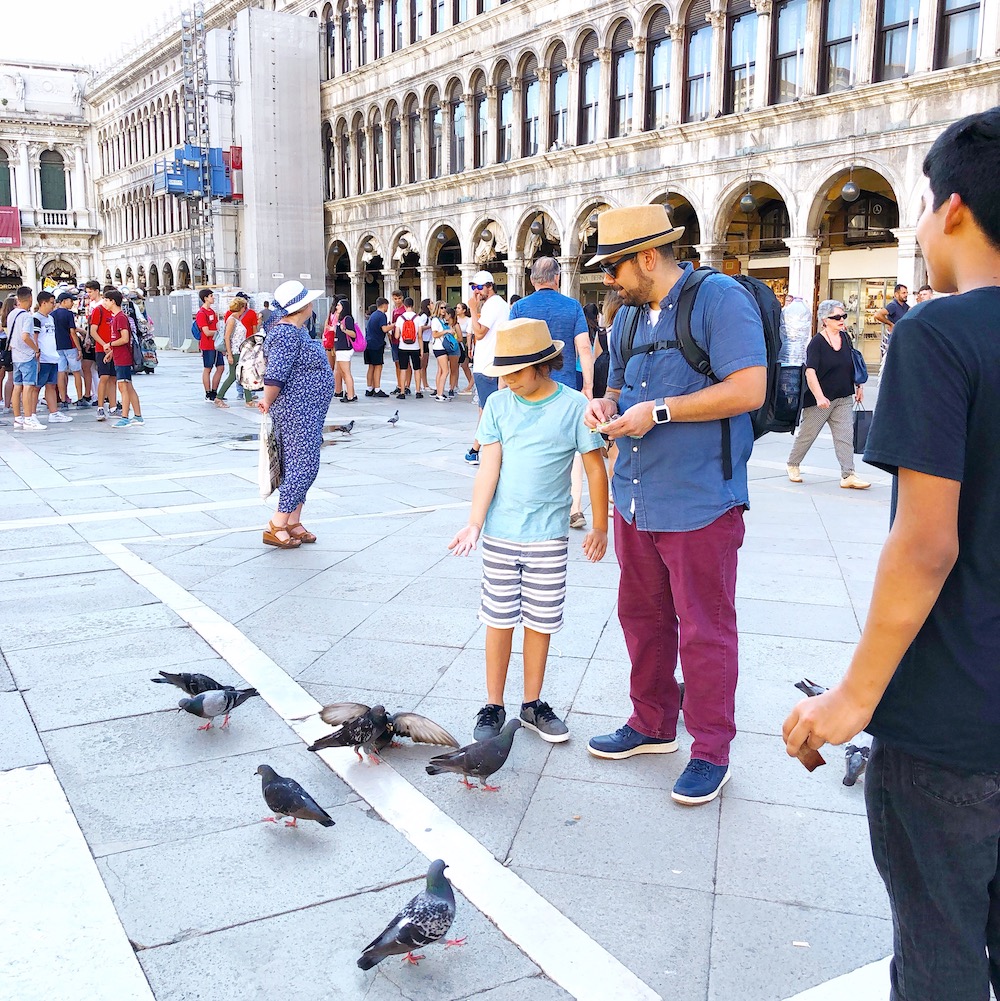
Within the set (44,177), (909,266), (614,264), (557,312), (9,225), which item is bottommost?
(557,312)

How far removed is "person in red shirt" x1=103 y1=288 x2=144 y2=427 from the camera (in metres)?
12.8

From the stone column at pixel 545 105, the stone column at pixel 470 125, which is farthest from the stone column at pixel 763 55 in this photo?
the stone column at pixel 470 125

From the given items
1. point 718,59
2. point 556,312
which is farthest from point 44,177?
point 556,312

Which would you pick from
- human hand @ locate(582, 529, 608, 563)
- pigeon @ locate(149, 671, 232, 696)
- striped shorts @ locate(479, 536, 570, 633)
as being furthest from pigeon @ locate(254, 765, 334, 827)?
human hand @ locate(582, 529, 608, 563)

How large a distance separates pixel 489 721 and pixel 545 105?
27041mm

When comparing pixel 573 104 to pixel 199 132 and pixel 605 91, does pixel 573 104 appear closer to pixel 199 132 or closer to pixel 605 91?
pixel 605 91

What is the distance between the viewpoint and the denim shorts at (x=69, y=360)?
14.1 m

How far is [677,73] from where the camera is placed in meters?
23.9

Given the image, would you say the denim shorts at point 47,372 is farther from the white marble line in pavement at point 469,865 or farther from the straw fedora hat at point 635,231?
the straw fedora hat at point 635,231

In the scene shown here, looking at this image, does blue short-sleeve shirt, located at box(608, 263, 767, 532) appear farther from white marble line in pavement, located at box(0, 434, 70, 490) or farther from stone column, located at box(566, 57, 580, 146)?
stone column, located at box(566, 57, 580, 146)

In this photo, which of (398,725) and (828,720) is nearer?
(828,720)

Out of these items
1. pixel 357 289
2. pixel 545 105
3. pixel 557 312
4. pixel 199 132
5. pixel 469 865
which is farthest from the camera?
pixel 199 132

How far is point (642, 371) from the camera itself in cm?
322

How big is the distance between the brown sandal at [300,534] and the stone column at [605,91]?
2209cm
